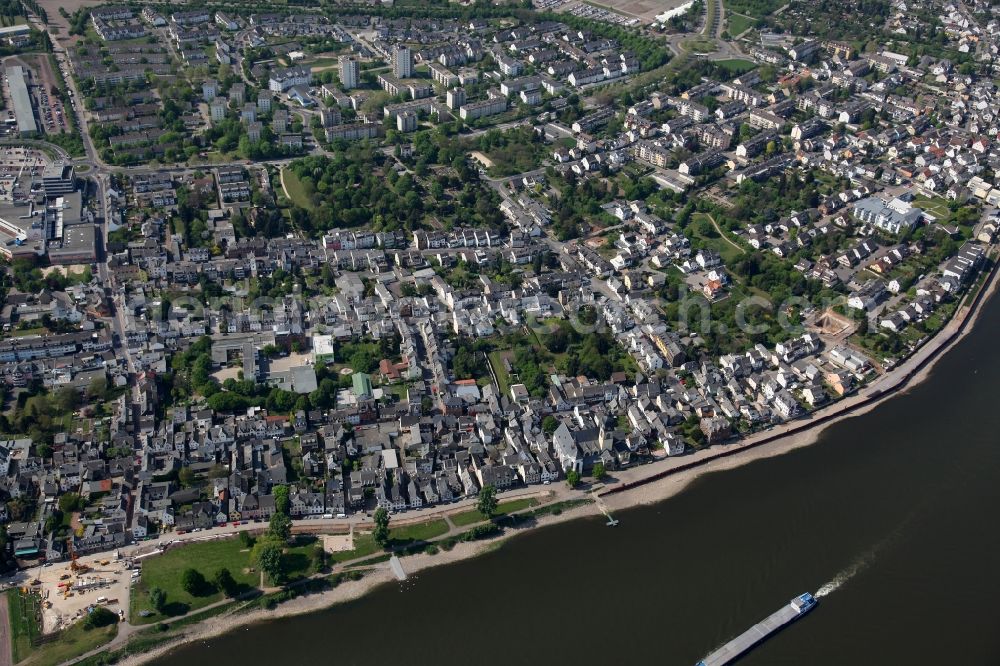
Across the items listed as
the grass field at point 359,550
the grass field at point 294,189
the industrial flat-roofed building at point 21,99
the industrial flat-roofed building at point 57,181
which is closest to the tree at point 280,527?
the grass field at point 359,550

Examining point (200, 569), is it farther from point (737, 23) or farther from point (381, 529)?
point (737, 23)

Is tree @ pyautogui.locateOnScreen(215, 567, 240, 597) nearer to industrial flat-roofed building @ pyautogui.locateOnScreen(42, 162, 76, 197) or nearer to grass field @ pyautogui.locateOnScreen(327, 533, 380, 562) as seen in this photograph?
grass field @ pyautogui.locateOnScreen(327, 533, 380, 562)

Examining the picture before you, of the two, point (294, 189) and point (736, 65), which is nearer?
point (294, 189)

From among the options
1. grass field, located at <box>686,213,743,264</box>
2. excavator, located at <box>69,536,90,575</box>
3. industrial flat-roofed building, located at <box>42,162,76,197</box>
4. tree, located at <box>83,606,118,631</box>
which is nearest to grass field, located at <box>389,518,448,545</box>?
tree, located at <box>83,606,118,631</box>

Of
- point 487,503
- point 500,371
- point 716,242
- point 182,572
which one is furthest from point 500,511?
point 716,242

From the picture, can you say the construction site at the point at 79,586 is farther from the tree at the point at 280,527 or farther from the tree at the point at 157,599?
the tree at the point at 280,527

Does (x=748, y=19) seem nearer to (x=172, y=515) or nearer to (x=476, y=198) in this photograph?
(x=476, y=198)
